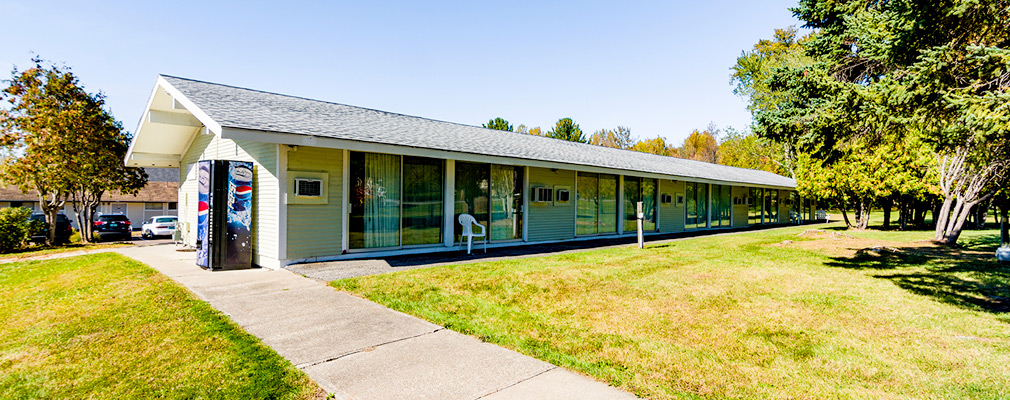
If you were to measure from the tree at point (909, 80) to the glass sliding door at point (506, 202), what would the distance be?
5.90 m

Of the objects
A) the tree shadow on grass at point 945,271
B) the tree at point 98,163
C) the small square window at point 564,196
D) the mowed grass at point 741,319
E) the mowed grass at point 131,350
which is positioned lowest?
the mowed grass at point 131,350

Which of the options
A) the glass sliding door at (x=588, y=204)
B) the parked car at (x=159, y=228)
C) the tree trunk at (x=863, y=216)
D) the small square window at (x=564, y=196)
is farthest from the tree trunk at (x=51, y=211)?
the tree trunk at (x=863, y=216)

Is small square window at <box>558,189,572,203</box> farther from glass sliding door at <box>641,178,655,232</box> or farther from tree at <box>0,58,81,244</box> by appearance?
tree at <box>0,58,81,244</box>

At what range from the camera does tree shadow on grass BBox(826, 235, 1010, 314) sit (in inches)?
239

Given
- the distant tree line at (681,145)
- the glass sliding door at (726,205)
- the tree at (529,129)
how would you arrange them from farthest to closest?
the tree at (529,129)
the distant tree line at (681,145)
the glass sliding door at (726,205)

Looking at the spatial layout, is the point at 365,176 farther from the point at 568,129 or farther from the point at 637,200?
the point at 568,129

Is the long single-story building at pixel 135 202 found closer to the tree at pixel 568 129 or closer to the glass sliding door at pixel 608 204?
the tree at pixel 568 129

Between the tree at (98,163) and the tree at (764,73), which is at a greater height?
the tree at (764,73)

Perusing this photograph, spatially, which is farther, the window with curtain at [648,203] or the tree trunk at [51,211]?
the tree trunk at [51,211]

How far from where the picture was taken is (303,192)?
26.4ft

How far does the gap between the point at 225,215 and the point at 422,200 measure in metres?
3.73

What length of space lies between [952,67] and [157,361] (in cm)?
982

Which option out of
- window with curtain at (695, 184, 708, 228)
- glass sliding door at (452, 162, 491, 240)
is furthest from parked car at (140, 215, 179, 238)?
window with curtain at (695, 184, 708, 228)

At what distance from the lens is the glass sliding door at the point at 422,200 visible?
9555mm
